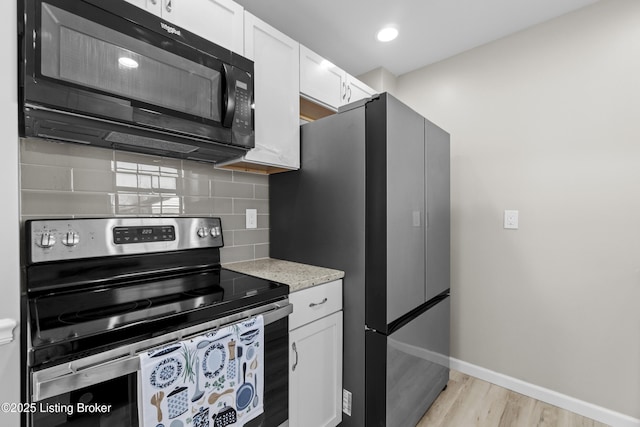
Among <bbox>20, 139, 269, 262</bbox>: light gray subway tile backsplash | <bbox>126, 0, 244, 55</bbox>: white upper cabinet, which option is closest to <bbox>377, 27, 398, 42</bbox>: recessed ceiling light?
<bbox>126, 0, 244, 55</bbox>: white upper cabinet

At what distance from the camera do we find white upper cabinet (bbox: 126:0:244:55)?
1236mm

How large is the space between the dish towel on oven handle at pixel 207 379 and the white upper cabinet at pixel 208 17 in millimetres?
1266

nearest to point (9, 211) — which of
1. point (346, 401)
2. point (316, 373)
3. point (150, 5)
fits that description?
point (150, 5)

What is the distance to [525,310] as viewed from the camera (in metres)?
2.08

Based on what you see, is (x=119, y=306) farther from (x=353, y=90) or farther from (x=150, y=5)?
(x=353, y=90)

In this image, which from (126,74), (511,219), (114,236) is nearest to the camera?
(126,74)

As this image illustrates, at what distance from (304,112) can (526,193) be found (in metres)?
1.65

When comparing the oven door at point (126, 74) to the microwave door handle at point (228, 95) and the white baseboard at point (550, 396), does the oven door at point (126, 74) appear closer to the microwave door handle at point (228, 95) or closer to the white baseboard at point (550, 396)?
the microwave door handle at point (228, 95)

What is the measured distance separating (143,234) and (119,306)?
1.53ft

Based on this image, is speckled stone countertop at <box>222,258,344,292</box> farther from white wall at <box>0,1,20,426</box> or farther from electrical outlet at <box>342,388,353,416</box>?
white wall at <box>0,1,20,426</box>

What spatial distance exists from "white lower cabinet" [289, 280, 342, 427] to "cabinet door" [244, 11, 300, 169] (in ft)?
2.47

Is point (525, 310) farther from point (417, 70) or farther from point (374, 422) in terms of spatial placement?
point (417, 70)

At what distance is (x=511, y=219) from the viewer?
213cm

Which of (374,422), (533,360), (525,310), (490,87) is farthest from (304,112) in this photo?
(533,360)
